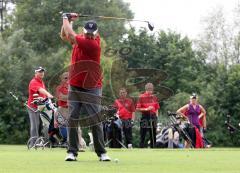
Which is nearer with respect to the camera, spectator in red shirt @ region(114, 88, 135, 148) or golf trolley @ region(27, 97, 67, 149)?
golf trolley @ region(27, 97, 67, 149)

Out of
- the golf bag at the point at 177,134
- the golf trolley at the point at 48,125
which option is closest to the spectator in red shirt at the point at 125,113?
the golf bag at the point at 177,134

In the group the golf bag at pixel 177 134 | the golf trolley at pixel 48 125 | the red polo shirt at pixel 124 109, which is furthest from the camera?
the golf bag at pixel 177 134

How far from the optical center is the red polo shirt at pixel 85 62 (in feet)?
41.9

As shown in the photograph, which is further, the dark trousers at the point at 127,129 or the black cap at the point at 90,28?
the dark trousers at the point at 127,129

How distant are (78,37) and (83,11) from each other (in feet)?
187

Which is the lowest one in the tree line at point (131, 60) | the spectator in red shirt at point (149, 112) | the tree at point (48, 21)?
the spectator in red shirt at point (149, 112)

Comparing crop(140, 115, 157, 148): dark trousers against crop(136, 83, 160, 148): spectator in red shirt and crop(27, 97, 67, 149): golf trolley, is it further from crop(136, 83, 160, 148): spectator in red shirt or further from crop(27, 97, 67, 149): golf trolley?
crop(27, 97, 67, 149): golf trolley

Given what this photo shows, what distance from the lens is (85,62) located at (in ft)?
42.9

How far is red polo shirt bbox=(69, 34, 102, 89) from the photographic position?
12.8 metres

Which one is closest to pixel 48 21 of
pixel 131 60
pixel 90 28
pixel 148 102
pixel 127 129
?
pixel 131 60

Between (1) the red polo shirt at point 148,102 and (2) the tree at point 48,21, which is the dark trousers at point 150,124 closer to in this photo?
(1) the red polo shirt at point 148,102

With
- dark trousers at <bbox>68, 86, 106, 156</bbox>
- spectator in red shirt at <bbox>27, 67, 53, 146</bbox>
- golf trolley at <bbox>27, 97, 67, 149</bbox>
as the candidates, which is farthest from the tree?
dark trousers at <bbox>68, 86, 106, 156</bbox>

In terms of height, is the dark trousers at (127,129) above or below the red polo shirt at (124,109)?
below

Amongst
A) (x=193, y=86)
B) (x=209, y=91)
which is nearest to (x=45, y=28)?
(x=193, y=86)
